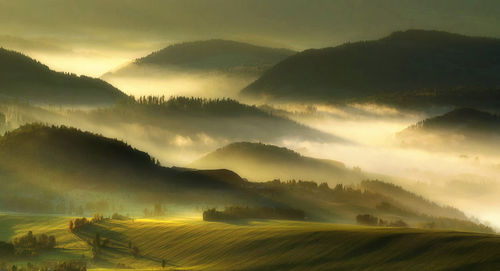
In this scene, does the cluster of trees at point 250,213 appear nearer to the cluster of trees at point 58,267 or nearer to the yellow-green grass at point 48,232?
the yellow-green grass at point 48,232

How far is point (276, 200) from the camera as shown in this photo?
623 ft

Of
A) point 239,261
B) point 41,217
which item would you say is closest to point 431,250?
point 239,261

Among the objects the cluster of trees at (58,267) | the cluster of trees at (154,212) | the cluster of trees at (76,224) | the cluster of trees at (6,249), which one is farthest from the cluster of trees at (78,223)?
the cluster of trees at (58,267)

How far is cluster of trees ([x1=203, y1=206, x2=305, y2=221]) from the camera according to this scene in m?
129

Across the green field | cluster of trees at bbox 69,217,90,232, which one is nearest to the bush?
the green field

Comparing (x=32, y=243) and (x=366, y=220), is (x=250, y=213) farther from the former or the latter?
(x=366, y=220)

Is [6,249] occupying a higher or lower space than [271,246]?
lower

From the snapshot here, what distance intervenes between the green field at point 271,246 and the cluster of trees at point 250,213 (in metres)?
7.67

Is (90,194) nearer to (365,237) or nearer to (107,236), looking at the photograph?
(107,236)

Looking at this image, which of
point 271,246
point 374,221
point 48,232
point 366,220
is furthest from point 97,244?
point 374,221

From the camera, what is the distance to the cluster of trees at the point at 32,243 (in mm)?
102375

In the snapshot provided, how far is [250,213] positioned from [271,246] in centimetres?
4324

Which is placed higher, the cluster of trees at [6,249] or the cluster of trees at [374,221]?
the cluster of trees at [374,221]

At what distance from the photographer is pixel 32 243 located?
104625 millimetres
